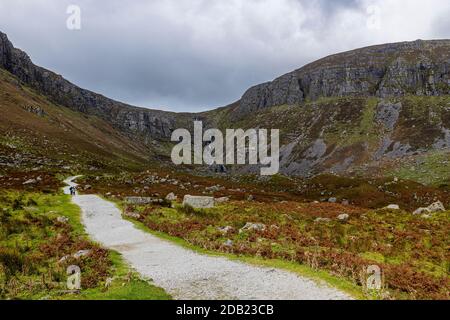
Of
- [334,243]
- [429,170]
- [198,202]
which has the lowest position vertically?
[334,243]

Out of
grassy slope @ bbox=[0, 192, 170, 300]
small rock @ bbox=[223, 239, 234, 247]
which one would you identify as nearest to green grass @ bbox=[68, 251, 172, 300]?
grassy slope @ bbox=[0, 192, 170, 300]

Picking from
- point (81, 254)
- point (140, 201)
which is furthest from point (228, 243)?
point (140, 201)

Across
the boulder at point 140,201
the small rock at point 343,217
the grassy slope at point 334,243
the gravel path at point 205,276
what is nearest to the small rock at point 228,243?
the grassy slope at point 334,243

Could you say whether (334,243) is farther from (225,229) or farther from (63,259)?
(63,259)

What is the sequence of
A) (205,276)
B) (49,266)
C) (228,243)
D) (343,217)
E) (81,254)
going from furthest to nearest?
(343,217), (228,243), (81,254), (49,266), (205,276)

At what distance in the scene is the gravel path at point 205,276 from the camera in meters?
12.7

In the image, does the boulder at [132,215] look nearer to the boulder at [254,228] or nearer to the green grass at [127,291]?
the boulder at [254,228]

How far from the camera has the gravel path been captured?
12672 millimetres

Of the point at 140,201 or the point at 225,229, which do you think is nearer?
the point at 225,229

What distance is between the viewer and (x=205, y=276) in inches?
591

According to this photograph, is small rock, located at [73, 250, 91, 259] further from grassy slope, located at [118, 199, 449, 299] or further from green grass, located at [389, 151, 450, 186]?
green grass, located at [389, 151, 450, 186]

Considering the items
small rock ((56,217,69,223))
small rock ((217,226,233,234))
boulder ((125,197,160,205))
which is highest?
boulder ((125,197,160,205))

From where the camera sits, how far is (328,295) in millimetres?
12281
